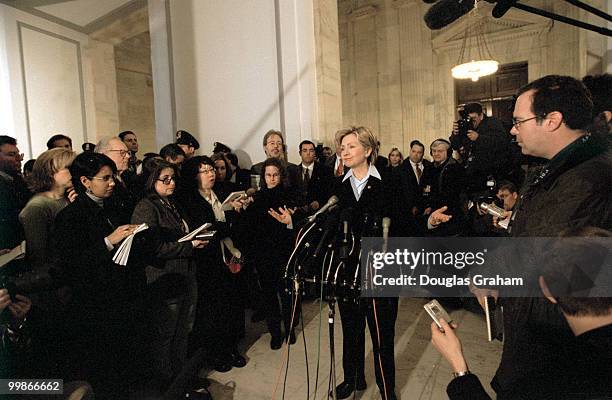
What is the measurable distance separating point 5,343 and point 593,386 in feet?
8.45

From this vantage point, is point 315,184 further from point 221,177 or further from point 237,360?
point 237,360

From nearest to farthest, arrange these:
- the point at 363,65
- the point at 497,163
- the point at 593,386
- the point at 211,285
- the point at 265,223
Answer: the point at 593,386 → the point at 211,285 → the point at 265,223 → the point at 497,163 → the point at 363,65

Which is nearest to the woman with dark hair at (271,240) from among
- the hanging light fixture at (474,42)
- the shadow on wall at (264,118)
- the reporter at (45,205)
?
the reporter at (45,205)

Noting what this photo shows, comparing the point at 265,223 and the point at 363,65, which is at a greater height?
the point at 363,65

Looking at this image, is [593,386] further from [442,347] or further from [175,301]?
[175,301]

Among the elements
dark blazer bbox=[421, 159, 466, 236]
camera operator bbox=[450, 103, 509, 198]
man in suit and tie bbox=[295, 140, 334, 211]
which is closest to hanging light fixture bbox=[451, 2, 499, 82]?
camera operator bbox=[450, 103, 509, 198]

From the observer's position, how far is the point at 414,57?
12.6m

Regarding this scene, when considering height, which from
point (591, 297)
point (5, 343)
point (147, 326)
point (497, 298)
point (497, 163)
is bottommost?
point (147, 326)

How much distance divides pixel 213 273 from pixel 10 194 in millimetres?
1836

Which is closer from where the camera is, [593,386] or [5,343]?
[593,386]

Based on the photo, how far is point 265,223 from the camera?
12.5 ft

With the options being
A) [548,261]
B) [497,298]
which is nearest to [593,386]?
[548,261]

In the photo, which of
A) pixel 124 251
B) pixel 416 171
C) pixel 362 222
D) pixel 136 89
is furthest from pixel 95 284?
pixel 136 89

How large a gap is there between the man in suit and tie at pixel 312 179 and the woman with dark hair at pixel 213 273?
3.47 ft
